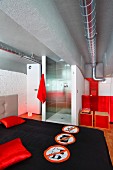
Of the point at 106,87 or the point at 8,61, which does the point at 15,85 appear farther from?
the point at 106,87

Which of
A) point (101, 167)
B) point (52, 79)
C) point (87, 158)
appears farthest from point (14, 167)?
point (52, 79)

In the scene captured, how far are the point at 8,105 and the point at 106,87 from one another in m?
5.11

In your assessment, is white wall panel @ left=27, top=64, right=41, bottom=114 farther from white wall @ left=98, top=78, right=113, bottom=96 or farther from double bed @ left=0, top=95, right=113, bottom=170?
white wall @ left=98, top=78, right=113, bottom=96

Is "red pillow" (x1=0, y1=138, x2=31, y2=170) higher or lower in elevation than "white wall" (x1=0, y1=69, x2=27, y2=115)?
lower

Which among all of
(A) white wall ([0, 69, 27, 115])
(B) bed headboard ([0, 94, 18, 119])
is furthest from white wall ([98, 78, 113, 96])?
(B) bed headboard ([0, 94, 18, 119])

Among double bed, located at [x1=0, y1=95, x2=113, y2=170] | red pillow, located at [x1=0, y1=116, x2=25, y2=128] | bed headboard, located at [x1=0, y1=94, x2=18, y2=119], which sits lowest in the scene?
double bed, located at [x1=0, y1=95, x2=113, y2=170]

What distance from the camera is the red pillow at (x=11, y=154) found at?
126cm

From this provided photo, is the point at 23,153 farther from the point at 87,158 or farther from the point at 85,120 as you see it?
the point at 85,120

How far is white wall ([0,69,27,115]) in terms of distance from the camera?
3380 mm

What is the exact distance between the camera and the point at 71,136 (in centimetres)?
189

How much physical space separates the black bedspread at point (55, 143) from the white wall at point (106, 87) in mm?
4478

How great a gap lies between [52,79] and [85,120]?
6.25 ft

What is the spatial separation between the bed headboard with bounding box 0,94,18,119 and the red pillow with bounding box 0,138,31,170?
1.39 meters

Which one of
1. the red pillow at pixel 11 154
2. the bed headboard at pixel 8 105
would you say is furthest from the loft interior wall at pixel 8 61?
the red pillow at pixel 11 154
